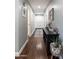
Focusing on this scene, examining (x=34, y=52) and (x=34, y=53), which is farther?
(x=34, y=52)
